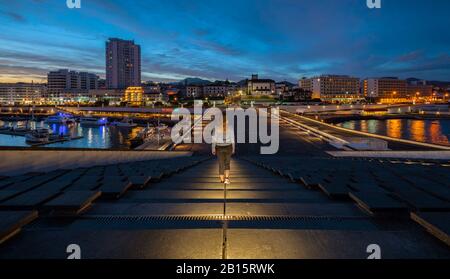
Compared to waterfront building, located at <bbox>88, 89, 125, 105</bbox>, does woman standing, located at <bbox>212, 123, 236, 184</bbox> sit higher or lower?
lower

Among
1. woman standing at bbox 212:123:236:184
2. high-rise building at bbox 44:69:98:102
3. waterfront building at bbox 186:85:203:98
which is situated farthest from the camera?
high-rise building at bbox 44:69:98:102

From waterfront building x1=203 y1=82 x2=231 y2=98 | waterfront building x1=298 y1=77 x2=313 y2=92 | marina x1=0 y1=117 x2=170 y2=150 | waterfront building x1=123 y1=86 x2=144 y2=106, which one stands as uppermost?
waterfront building x1=298 y1=77 x2=313 y2=92

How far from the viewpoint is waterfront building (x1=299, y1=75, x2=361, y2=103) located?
165m

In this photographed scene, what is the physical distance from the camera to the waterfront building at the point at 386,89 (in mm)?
174125

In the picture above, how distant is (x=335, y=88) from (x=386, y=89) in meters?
33.9

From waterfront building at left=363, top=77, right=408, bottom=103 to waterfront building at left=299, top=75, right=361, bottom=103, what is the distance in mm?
10680

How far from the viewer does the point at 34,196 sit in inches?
175

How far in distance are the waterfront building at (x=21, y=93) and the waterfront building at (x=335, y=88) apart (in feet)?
531

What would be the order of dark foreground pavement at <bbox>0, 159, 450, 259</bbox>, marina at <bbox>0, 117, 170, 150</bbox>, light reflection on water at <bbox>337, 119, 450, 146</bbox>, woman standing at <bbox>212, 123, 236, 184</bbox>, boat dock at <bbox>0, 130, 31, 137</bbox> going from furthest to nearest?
boat dock at <bbox>0, 130, 31, 137</bbox> < light reflection on water at <bbox>337, 119, 450, 146</bbox> < marina at <bbox>0, 117, 170, 150</bbox> < woman standing at <bbox>212, 123, 236, 184</bbox> < dark foreground pavement at <bbox>0, 159, 450, 259</bbox>

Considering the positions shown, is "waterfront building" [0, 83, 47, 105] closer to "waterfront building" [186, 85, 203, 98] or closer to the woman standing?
"waterfront building" [186, 85, 203, 98]

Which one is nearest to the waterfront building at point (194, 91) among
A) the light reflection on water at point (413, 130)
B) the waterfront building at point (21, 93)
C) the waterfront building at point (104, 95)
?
the waterfront building at point (104, 95)

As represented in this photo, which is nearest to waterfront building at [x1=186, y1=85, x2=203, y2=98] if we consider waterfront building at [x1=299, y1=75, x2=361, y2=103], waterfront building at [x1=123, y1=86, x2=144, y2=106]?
waterfront building at [x1=123, y1=86, x2=144, y2=106]

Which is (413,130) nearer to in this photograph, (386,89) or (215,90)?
(215,90)
